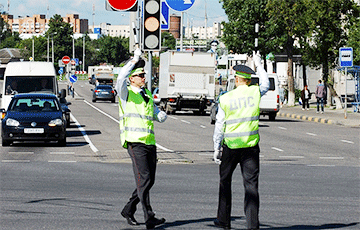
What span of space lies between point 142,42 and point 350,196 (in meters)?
6.05

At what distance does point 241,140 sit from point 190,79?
3346 cm

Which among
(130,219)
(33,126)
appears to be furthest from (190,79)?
(130,219)

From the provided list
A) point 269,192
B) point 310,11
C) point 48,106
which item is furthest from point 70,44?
point 269,192

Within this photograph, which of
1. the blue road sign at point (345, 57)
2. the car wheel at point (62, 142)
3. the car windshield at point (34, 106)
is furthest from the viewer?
the blue road sign at point (345, 57)

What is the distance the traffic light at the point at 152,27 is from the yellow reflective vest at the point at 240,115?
799cm

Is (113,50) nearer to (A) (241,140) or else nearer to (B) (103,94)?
(B) (103,94)

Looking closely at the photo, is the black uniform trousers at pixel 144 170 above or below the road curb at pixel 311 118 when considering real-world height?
above

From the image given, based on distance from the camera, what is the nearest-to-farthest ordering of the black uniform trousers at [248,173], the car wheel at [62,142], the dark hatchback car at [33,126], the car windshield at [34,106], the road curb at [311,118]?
the black uniform trousers at [248,173]
the dark hatchback car at [33,126]
the car wheel at [62,142]
the car windshield at [34,106]
the road curb at [311,118]

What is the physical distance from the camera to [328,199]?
452 inches

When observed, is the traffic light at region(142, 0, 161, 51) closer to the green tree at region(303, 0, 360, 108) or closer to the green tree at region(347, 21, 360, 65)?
the green tree at region(347, 21, 360, 65)

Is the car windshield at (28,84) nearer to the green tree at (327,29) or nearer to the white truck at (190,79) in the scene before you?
the white truck at (190,79)

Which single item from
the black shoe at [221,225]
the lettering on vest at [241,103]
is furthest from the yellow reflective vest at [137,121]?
the black shoe at [221,225]

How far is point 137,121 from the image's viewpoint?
8.69 m

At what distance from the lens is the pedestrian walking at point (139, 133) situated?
28.1 ft
